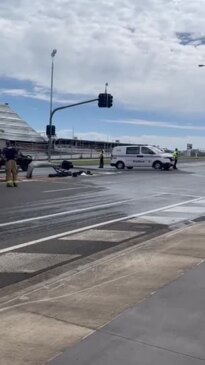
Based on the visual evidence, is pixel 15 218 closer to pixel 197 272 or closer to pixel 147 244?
pixel 147 244

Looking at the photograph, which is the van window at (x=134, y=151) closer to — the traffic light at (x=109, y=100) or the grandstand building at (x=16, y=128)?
the traffic light at (x=109, y=100)

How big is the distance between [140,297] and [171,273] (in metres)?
1.16

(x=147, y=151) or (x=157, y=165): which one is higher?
(x=147, y=151)

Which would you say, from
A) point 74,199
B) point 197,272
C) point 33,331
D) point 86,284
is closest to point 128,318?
point 33,331

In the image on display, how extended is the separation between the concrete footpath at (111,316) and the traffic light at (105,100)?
1278 inches

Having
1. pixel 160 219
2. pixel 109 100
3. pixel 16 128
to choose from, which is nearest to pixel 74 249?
pixel 160 219

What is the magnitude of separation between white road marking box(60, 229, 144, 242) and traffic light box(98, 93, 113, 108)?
29273 mm

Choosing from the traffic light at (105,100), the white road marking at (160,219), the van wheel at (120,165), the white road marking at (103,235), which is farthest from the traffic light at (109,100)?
the white road marking at (103,235)

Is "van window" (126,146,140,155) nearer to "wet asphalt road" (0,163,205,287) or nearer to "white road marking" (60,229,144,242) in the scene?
"wet asphalt road" (0,163,205,287)

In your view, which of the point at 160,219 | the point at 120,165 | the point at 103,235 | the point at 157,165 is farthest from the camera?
the point at 120,165

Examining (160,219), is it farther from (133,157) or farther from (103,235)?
(133,157)

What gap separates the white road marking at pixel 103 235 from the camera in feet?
32.1

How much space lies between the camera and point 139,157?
138 ft

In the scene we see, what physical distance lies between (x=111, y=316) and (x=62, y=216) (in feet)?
25.8
